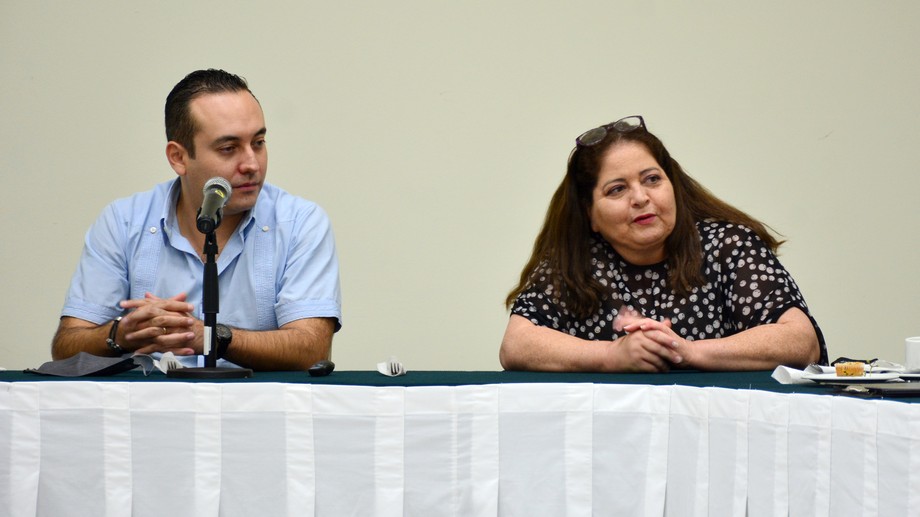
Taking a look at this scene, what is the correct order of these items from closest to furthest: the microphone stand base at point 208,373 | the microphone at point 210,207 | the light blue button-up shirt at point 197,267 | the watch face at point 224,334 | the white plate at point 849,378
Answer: the white plate at point 849,378, the microphone stand base at point 208,373, the microphone at point 210,207, the watch face at point 224,334, the light blue button-up shirt at point 197,267

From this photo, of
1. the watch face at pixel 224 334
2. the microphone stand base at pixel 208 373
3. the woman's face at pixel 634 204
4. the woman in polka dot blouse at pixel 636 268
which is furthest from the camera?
the woman's face at pixel 634 204

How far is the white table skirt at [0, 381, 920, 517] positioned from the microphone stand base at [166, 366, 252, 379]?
0.42 feet

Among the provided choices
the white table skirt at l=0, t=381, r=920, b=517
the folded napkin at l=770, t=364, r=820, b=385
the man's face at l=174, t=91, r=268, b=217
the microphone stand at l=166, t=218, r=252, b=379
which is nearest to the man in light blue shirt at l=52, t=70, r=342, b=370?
the man's face at l=174, t=91, r=268, b=217

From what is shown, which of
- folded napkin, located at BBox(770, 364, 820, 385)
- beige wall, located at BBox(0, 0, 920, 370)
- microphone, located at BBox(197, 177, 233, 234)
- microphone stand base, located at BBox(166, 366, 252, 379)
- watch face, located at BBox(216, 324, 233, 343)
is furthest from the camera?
beige wall, located at BBox(0, 0, 920, 370)

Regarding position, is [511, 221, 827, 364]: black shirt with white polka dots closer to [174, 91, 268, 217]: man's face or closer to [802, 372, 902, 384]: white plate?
[802, 372, 902, 384]: white plate

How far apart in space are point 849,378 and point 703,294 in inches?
33.1

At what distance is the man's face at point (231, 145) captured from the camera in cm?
256

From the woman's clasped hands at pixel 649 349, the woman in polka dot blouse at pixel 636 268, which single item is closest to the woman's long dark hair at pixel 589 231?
the woman in polka dot blouse at pixel 636 268

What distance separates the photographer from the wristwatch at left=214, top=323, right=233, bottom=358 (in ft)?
7.38

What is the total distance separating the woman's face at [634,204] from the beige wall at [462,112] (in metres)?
1.25

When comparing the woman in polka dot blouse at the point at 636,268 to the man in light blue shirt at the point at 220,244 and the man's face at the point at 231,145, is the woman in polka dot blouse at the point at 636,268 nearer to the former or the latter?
the man in light blue shirt at the point at 220,244

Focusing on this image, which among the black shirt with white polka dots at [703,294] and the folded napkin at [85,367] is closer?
the folded napkin at [85,367]

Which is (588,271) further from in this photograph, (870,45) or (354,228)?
(870,45)

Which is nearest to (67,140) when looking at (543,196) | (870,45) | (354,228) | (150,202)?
(354,228)
